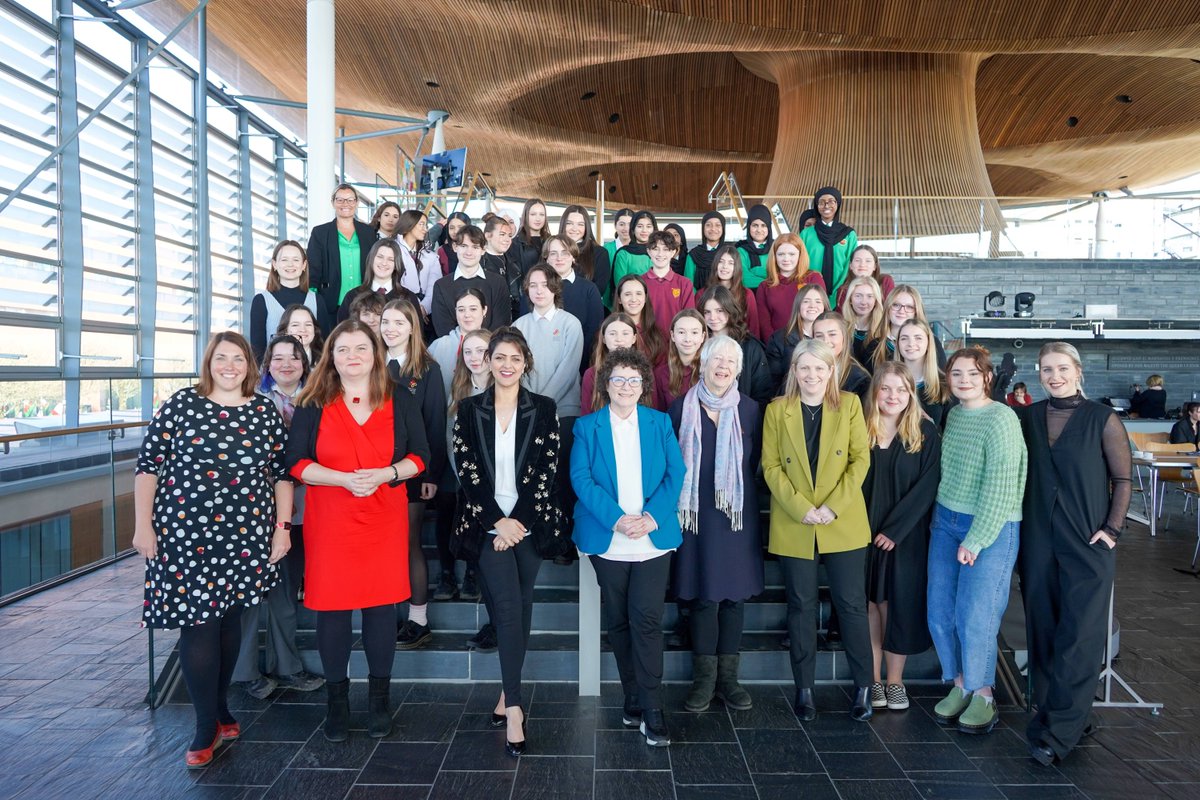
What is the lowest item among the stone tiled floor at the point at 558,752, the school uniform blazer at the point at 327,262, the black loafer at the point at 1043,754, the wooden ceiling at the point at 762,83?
the stone tiled floor at the point at 558,752

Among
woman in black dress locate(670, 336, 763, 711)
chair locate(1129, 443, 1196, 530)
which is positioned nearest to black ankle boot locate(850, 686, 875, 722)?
woman in black dress locate(670, 336, 763, 711)

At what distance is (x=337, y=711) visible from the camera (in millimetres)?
3342

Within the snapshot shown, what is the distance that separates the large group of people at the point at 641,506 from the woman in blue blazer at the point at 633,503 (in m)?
0.01

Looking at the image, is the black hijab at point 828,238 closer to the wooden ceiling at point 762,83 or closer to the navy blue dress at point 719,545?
the navy blue dress at point 719,545

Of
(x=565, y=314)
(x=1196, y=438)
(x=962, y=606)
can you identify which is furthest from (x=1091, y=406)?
(x=1196, y=438)

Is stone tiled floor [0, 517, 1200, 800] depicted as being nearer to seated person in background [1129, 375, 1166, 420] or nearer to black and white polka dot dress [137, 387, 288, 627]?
black and white polka dot dress [137, 387, 288, 627]

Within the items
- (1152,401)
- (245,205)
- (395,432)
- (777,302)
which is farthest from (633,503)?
(245,205)

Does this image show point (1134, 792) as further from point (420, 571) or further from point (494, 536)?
point (420, 571)

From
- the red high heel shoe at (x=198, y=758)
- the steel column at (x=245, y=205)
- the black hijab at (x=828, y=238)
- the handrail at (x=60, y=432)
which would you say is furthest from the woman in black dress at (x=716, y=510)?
the steel column at (x=245, y=205)

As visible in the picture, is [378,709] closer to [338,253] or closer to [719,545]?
[719,545]

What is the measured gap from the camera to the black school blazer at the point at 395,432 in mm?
3225

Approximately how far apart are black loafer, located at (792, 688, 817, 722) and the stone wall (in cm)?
1039

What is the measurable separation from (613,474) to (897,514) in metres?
1.43

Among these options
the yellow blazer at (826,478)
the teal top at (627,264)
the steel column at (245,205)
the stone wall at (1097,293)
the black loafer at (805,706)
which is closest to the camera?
the yellow blazer at (826,478)
